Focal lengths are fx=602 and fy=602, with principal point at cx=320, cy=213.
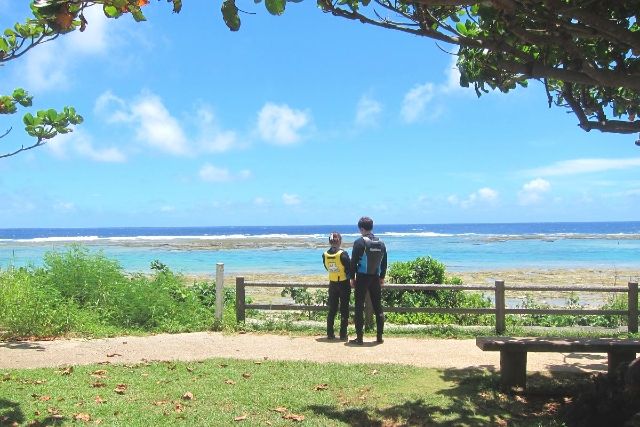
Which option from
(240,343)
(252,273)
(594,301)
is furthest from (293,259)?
(240,343)

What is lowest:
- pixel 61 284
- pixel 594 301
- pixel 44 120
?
pixel 594 301

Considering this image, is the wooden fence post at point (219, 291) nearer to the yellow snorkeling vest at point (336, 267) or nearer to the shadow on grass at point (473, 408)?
the yellow snorkeling vest at point (336, 267)

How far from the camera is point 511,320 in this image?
11.9 m

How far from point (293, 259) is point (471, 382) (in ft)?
114

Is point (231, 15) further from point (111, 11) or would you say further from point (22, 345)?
point (22, 345)

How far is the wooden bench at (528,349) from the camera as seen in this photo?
260 inches

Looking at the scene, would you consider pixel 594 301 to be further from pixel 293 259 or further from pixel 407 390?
pixel 293 259

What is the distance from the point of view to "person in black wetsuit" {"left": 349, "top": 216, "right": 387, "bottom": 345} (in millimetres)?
9250

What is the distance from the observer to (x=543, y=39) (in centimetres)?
547

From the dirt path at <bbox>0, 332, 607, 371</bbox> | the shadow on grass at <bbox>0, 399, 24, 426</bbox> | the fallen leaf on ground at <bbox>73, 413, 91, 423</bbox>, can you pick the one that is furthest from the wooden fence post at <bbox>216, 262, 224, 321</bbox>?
the fallen leaf on ground at <bbox>73, 413, 91, 423</bbox>

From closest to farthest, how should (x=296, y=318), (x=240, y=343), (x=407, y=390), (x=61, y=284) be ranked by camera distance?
(x=407, y=390) → (x=240, y=343) → (x=61, y=284) → (x=296, y=318)

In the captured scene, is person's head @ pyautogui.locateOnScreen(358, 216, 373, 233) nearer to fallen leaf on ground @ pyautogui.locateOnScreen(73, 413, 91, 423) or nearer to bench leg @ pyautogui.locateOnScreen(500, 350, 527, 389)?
bench leg @ pyautogui.locateOnScreen(500, 350, 527, 389)

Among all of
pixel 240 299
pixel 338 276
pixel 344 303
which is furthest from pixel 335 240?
pixel 240 299

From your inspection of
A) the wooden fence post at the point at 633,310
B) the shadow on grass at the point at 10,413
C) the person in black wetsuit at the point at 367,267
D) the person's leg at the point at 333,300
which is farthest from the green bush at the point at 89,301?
the wooden fence post at the point at 633,310
